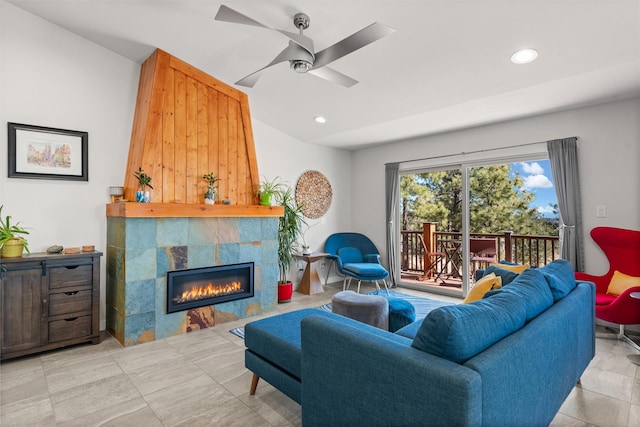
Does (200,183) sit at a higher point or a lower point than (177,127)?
lower

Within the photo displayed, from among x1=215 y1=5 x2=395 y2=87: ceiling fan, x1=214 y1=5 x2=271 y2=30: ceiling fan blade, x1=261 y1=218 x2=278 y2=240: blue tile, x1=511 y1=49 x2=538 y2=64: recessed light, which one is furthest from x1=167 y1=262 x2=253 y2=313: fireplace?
x1=511 y1=49 x2=538 y2=64: recessed light

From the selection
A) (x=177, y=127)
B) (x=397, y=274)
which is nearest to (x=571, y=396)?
(x=397, y=274)

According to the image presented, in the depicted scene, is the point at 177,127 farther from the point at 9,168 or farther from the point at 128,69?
the point at 9,168

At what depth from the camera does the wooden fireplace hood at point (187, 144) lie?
3406 millimetres

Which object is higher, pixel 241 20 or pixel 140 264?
pixel 241 20

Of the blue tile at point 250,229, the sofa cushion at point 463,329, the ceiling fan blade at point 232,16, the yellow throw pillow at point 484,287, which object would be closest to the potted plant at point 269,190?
the blue tile at point 250,229

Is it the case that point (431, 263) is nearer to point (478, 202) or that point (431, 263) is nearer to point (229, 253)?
point (478, 202)

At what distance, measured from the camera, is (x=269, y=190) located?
14.2ft

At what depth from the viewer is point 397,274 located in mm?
5695

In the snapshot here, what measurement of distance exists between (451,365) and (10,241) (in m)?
3.64

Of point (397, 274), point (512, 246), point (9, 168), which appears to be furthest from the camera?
point (397, 274)

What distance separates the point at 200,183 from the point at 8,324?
207cm

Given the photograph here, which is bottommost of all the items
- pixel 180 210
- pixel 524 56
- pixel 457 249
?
pixel 457 249

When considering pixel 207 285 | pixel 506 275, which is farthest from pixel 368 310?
pixel 207 285
